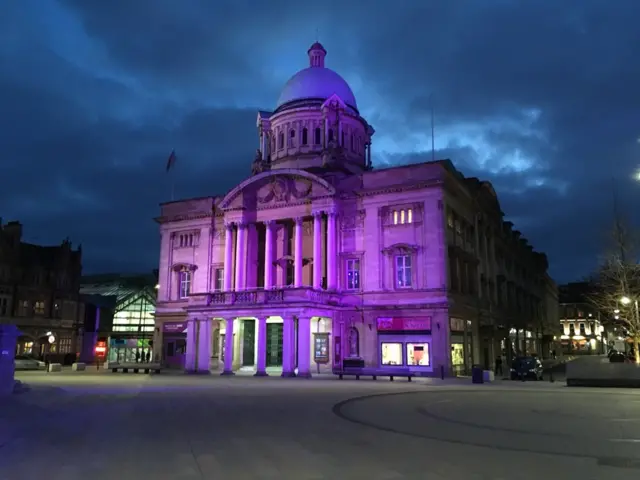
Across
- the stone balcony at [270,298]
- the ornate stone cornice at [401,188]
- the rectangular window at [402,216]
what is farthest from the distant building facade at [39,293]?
the rectangular window at [402,216]

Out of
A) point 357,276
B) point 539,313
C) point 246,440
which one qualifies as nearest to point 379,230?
point 357,276

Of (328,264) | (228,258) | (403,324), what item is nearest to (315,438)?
(403,324)

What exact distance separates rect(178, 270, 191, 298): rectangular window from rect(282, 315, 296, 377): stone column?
18311 mm

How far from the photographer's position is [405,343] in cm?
4703

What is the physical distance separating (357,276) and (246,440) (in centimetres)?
3693

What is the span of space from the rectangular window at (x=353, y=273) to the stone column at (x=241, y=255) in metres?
10.4

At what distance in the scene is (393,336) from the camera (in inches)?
1866

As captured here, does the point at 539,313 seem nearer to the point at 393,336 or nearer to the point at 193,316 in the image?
the point at 393,336

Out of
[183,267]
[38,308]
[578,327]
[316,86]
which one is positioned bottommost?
[578,327]

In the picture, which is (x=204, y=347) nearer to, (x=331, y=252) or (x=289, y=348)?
(x=289, y=348)

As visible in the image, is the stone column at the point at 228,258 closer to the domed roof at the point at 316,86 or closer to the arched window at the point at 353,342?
the arched window at the point at 353,342

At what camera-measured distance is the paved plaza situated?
33.3 ft

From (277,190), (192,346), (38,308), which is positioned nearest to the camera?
(192,346)

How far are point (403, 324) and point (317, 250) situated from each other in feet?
32.5
